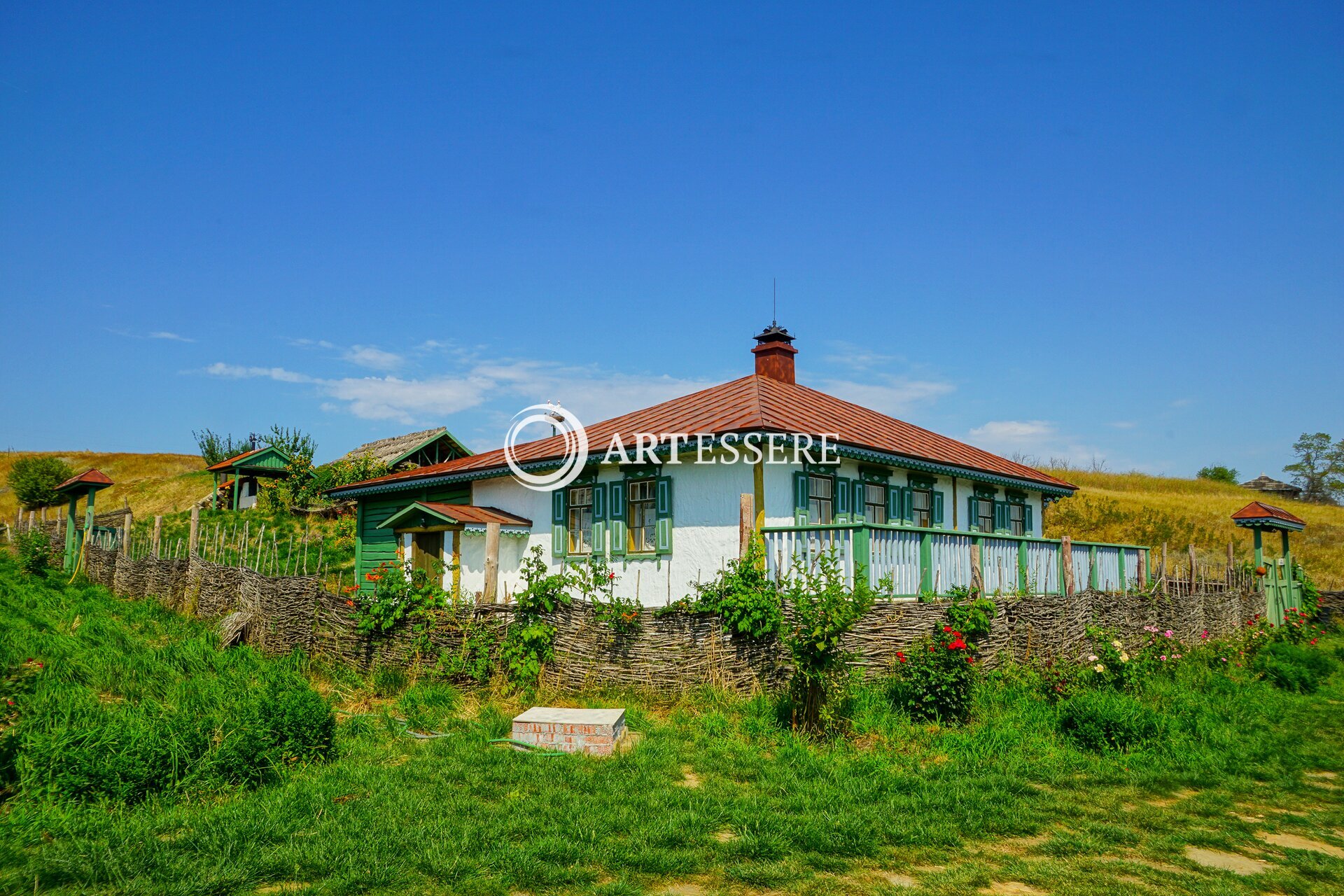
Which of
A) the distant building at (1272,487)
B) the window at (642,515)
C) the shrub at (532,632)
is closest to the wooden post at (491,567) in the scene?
the shrub at (532,632)

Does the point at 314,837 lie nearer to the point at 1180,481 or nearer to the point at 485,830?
the point at 485,830

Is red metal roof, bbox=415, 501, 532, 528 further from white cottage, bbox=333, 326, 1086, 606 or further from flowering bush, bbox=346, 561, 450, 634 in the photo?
flowering bush, bbox=346, 561, 450, 634

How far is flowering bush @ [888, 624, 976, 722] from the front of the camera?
8703 mm

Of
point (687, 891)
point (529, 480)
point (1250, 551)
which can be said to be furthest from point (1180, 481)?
point (687, 891)

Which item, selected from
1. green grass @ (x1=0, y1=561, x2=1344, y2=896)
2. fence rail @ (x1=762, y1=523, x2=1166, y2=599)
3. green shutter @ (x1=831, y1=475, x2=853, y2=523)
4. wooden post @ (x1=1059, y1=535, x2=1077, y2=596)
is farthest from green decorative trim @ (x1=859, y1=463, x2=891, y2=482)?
green grass @ (x1=0, y1=561, x2=1344, y2=896)

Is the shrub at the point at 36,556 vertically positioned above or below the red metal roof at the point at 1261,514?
below

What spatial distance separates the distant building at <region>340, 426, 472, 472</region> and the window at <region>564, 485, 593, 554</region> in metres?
18.1

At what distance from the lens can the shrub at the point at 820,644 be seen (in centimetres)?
825

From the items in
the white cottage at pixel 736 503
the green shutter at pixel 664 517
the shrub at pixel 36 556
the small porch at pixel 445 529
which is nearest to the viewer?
the white cottage at pixel 736 503

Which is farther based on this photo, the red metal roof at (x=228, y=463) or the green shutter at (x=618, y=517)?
the red metal roof at (x=228, y=463)

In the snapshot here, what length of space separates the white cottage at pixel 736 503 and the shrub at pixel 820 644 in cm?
125

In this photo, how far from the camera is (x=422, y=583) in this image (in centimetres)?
1130

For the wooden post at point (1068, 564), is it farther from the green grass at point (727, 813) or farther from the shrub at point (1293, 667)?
the shrub at point (1293, 667)

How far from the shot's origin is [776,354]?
65.6 feet
